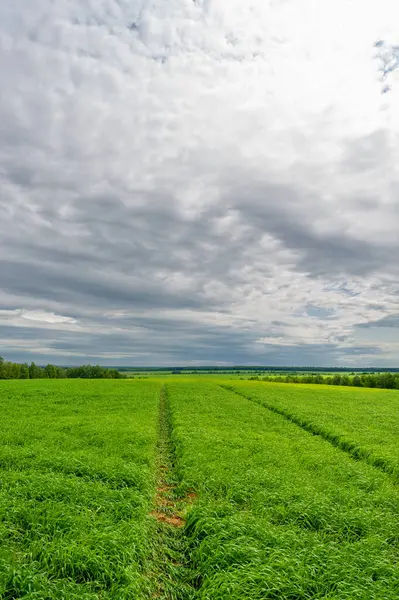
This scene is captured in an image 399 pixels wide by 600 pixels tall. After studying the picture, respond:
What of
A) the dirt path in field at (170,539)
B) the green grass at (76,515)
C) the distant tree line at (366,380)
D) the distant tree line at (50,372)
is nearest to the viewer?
the green grass at (76,515)

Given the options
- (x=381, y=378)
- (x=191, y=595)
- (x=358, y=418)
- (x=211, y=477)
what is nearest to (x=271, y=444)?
(x=211, y=477)

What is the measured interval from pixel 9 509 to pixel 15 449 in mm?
7651

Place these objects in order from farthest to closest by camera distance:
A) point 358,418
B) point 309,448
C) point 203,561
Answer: point 358,418 → point 309,448 → point 203,561

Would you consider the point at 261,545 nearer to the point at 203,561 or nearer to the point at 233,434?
the point at 203,561

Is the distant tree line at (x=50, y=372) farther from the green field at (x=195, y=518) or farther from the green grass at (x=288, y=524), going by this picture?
the green grass at (x=288, y=524)

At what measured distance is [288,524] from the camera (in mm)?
9578

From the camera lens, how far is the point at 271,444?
18.9 m

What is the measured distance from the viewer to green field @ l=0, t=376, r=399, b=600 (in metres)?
6.96

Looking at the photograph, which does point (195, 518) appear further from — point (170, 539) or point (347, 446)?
point (347, 446)

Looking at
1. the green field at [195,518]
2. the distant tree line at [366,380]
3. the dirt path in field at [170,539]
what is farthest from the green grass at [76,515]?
the distant tree line at [366,380]

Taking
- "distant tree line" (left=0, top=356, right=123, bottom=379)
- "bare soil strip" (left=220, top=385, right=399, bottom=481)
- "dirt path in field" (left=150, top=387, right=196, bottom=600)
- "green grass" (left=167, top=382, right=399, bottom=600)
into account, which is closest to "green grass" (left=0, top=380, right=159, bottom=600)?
"dirt path in field" (left=150, top=387, right=196, bottom=600)

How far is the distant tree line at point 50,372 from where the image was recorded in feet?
406

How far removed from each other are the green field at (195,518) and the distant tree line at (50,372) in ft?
382

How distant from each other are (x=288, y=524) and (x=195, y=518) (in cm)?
234
